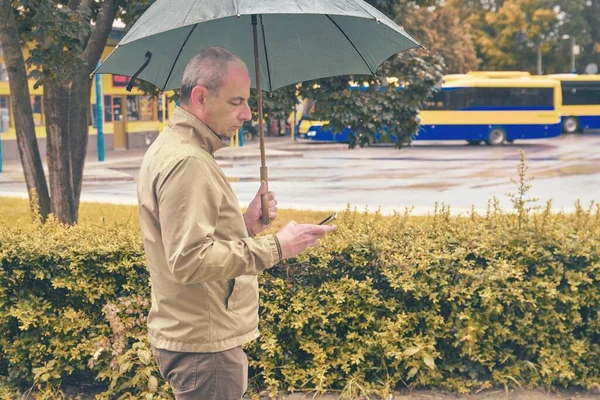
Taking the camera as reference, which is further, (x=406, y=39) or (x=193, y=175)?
(x=406, y=39)

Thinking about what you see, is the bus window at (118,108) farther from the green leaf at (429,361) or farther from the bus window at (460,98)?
the green leaf at (429,361)


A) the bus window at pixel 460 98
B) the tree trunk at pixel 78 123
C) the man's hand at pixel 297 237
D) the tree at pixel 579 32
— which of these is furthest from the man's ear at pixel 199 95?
the tree at pixel 579 32

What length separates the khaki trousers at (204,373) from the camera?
A: 276 cm

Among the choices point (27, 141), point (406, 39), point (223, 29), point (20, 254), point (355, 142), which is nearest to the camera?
point (406, 39)

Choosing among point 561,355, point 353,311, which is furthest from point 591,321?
point 353,311

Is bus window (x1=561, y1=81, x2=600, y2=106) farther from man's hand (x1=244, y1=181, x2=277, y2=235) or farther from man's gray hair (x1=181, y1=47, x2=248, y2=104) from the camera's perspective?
man's gray hair (x1=181, y1=47, x2=248, y2=104)

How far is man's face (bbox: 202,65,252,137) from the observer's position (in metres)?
2.71

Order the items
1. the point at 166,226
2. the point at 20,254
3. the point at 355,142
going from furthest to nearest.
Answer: the point at 355,142
the point at 20,254
the point at 166,226

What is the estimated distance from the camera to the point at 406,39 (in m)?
3.58

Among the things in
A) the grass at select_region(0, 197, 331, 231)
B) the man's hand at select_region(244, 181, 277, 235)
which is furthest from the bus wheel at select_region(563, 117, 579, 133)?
the man's hand at select_region(244, 181, 277, 235)

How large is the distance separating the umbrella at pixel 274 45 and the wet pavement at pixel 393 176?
7725 millimetres

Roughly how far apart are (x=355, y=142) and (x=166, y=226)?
23.8 ft

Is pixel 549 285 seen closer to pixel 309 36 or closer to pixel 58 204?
pixel 309 36

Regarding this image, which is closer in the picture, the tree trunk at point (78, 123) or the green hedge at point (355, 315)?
the green hedge at point (355, 315)
